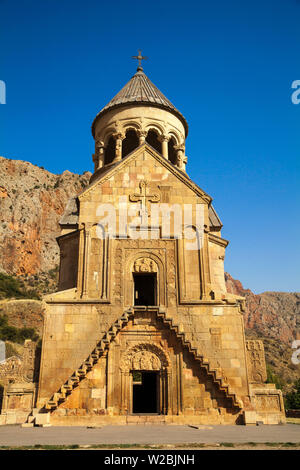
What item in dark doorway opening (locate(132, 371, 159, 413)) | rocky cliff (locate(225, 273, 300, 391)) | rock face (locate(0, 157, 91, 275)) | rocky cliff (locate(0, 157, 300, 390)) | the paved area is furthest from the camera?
rocky cliff (locate(225, 273, 300, 391))

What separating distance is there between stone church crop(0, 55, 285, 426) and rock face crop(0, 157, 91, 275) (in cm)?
5822

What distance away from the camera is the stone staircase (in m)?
12.8

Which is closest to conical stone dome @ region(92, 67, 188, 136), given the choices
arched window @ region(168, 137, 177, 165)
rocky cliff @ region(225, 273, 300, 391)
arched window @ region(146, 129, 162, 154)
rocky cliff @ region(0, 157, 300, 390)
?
arched window @ region(168, 137, 177, 165)

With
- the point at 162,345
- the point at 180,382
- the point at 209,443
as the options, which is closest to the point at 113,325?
the point at 162,345

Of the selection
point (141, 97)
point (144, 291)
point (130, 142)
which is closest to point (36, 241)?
point (130, 142)

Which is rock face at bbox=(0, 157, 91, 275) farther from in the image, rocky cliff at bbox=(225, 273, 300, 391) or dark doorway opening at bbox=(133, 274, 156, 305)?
dark doorway opening at bbox=(133, 274, 156, 305)

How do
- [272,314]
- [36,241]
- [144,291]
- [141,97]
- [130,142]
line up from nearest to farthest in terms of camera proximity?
[144,291]
[141,97]
[130,142]
[36,241]
[272,314]

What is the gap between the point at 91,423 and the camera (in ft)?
41.4

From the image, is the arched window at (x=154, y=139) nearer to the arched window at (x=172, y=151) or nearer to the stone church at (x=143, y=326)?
the arched window at (x=172, y=151)

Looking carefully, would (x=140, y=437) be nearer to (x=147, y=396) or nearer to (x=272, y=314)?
(x=147, y=396)

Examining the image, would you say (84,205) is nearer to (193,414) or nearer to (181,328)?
(181,328)

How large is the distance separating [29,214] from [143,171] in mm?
65013

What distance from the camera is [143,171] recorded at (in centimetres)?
1659

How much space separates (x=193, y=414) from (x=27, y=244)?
66.1 metres
